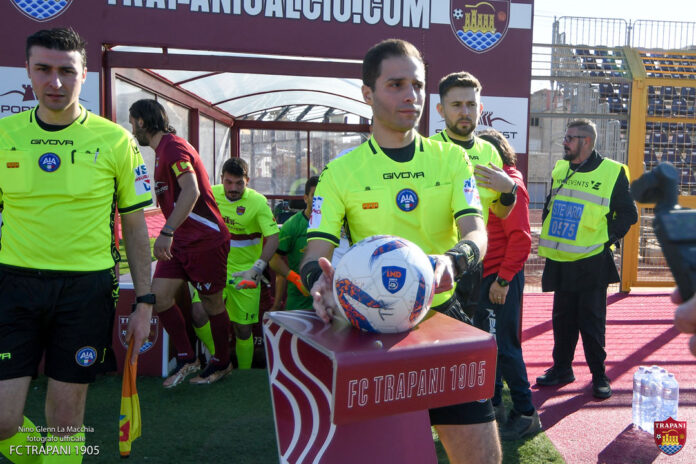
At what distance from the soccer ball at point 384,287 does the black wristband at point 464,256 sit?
7.5 inches

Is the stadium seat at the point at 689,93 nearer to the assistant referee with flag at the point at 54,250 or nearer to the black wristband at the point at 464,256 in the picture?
the black wristband at the point at 464,256

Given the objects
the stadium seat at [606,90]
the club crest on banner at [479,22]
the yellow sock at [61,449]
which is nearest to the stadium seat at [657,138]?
the stadium seat at [606,90]

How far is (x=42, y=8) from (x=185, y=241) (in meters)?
2.07

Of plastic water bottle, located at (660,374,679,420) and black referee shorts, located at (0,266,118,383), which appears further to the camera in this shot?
plastic water bottle, located at (660,374,679,420)

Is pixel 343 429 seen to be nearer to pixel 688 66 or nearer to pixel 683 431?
pixel 683 431

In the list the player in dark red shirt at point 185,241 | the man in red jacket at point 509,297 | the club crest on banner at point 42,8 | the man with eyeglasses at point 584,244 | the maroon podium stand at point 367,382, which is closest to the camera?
the maroon podium stand at point 367,382

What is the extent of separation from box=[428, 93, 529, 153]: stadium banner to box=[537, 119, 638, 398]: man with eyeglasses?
390mm

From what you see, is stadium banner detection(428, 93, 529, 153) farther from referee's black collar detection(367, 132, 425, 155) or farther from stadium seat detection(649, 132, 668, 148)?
stadium seat detection(649, 132, 668, 148)

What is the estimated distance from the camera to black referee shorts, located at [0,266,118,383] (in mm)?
2479

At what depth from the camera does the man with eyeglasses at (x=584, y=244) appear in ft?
14.8

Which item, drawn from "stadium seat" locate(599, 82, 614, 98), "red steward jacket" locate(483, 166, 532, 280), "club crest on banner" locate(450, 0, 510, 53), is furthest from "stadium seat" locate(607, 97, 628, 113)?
"red steward jacket" locate(483, 166, 532, 280)

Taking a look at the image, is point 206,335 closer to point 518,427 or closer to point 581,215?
point 518,427

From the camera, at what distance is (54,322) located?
2574mm

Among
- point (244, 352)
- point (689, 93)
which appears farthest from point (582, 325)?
point (689, 93)
